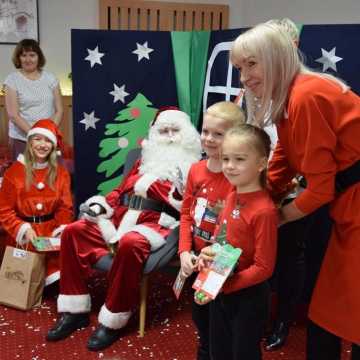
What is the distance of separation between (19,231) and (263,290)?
1631 millimetres

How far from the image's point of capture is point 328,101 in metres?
1.29

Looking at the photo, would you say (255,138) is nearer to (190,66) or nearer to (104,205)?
(104,205)

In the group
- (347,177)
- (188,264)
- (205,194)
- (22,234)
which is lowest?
(22,234)

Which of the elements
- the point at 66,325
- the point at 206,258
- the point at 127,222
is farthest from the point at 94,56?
the point at 206,258

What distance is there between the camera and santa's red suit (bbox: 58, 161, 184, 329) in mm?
2326

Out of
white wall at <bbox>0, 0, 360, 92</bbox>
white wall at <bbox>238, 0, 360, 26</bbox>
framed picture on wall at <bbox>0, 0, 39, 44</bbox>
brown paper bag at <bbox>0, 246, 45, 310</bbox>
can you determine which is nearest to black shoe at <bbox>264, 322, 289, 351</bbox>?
brown paper bag at <bbox>0, 246, 45, 310</bbox>

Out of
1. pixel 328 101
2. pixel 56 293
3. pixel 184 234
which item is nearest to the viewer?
pixel 328 101

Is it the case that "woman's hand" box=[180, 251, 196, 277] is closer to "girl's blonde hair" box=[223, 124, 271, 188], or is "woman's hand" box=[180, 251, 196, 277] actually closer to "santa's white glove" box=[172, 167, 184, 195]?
"girl's blonde hair" box=[223, 124, 271, 188]

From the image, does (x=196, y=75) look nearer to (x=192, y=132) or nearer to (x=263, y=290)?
(x=192, y=132)

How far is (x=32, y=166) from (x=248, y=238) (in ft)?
5.55

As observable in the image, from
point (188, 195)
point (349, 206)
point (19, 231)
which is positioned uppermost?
point (349, 206)

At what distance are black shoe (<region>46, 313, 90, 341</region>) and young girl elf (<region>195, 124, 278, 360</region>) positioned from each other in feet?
3.70

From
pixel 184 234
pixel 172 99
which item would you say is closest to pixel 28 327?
pixel 184 234

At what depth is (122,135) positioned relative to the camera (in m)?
3.27
